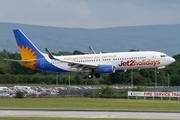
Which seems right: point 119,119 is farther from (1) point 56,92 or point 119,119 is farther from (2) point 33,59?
(1) point 56,92

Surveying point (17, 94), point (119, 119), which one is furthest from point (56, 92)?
point (119, 119)

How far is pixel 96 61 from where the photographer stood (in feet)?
216

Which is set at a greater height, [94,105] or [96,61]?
[96,61]

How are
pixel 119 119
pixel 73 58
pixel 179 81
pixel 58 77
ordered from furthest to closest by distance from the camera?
pixel 179 81 → pixel 58 77 → pixel 73 58 → pixel 119 119

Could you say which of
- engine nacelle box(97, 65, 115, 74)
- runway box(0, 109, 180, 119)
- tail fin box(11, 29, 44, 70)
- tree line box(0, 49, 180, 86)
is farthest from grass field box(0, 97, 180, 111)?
tree line box(0, 49, 180, 86)

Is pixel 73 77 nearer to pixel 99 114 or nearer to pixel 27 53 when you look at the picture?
pixel 27 53

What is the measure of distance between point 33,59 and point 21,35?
671 centimetres

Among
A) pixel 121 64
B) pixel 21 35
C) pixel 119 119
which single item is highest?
pixel 21 35

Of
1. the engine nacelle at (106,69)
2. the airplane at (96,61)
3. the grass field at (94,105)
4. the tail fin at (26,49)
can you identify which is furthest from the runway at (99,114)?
the tail fin at (26,49)

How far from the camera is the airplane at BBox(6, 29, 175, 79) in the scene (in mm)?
62406

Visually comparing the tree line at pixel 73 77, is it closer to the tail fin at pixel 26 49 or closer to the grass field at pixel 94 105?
the tail fin at pixel 26 49

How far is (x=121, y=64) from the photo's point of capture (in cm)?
6350

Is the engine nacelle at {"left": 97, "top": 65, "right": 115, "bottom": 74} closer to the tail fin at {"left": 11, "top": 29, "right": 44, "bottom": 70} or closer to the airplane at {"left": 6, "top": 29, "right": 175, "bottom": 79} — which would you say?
the airplane at {"left": 6, "top": 29, "right": 175, "bottom": 79}

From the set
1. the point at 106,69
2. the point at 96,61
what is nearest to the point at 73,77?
the point at 96,61
